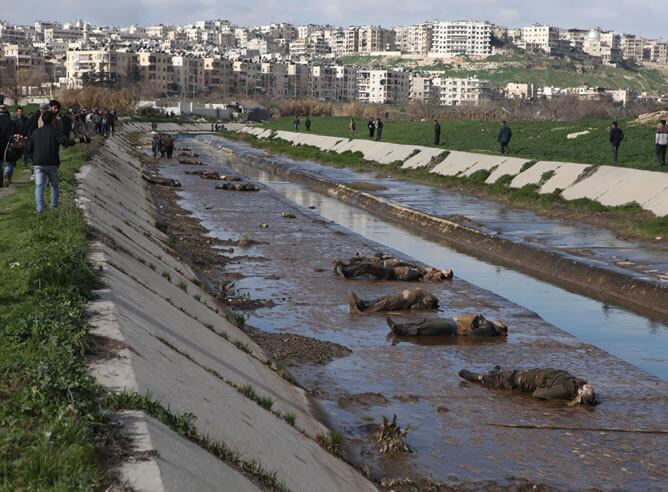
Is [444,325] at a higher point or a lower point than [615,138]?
lower

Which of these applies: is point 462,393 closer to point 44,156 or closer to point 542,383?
point 542,383

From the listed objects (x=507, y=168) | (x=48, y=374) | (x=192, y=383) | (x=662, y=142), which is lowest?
(x=507, y=168)

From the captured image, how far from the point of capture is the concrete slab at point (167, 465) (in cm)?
574

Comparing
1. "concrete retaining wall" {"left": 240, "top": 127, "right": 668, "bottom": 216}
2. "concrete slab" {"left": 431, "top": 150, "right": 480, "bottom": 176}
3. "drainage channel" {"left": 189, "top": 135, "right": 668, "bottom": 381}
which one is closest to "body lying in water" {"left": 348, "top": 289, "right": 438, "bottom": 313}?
"drainage channel" {"left": 189, "top": 135, "right": 668, "bottom": 381}

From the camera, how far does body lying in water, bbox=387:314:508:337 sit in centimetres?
1485

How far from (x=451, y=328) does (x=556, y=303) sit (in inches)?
200

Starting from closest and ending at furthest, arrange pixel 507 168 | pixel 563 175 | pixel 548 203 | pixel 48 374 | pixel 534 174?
pixel 48 374
pixel 548 203
pixel 563 175
pixel 534 174
pixel 507 168

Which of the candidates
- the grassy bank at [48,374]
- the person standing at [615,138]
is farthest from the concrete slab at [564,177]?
the grassy bank at [48,374]

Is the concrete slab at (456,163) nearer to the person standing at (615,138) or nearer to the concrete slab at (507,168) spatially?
the concrete slab at (507,168)

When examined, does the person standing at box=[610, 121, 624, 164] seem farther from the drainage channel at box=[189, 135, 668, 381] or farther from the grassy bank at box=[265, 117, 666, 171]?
the drainage channel at box=[189, 135, 668, 381]

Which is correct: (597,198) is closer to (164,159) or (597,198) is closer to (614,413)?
(614,413)

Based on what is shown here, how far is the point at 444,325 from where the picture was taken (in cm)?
1489

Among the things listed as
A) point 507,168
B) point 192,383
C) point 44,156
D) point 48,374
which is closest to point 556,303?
point 44,156

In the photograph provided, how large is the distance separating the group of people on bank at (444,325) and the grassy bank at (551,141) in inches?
658
